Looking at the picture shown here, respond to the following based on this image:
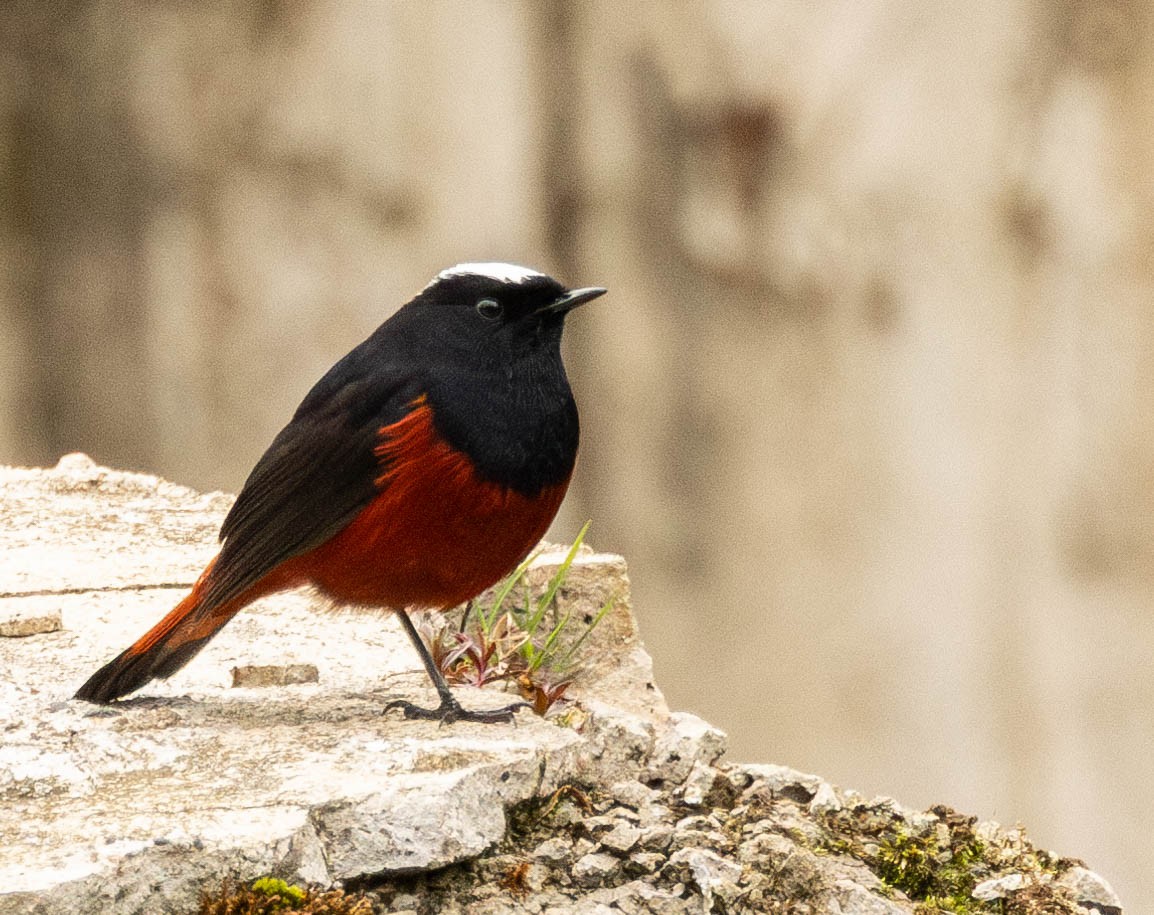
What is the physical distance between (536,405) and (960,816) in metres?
1.22

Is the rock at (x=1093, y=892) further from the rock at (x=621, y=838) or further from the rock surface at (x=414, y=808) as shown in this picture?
the rock at (x=621, y=838)

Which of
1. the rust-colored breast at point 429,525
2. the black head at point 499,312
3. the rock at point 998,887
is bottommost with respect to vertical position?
the rock at point 998,887

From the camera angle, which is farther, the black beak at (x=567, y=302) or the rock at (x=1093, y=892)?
the black beak at (x=567, y=302)

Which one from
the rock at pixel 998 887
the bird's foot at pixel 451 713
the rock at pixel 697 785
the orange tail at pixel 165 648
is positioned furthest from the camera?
the orange tail at pixel 165 648

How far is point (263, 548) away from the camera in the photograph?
11.8ft

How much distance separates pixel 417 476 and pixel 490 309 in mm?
Answer: 437

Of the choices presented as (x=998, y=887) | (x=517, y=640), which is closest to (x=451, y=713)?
(x=517, y=640)

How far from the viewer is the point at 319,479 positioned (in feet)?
11.7

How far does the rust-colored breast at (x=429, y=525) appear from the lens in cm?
345

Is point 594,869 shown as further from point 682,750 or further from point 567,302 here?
point 567,302

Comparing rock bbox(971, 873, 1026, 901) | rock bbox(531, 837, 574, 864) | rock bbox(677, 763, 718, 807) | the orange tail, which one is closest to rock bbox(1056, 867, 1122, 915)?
rock bbox(971, 873, 1026, 901)

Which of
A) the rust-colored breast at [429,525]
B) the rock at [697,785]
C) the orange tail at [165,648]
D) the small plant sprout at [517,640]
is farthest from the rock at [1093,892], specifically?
the orange tail at [165,648]

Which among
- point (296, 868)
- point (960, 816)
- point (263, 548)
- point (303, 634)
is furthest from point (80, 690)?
point (960, 816)

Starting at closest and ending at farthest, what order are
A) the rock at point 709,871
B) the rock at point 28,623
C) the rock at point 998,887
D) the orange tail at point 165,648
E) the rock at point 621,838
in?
the rock at point 709,871
the rock at point 621,838
the rock at point 998,887
the orange tail at point 165,648
the rock at point 28,623
